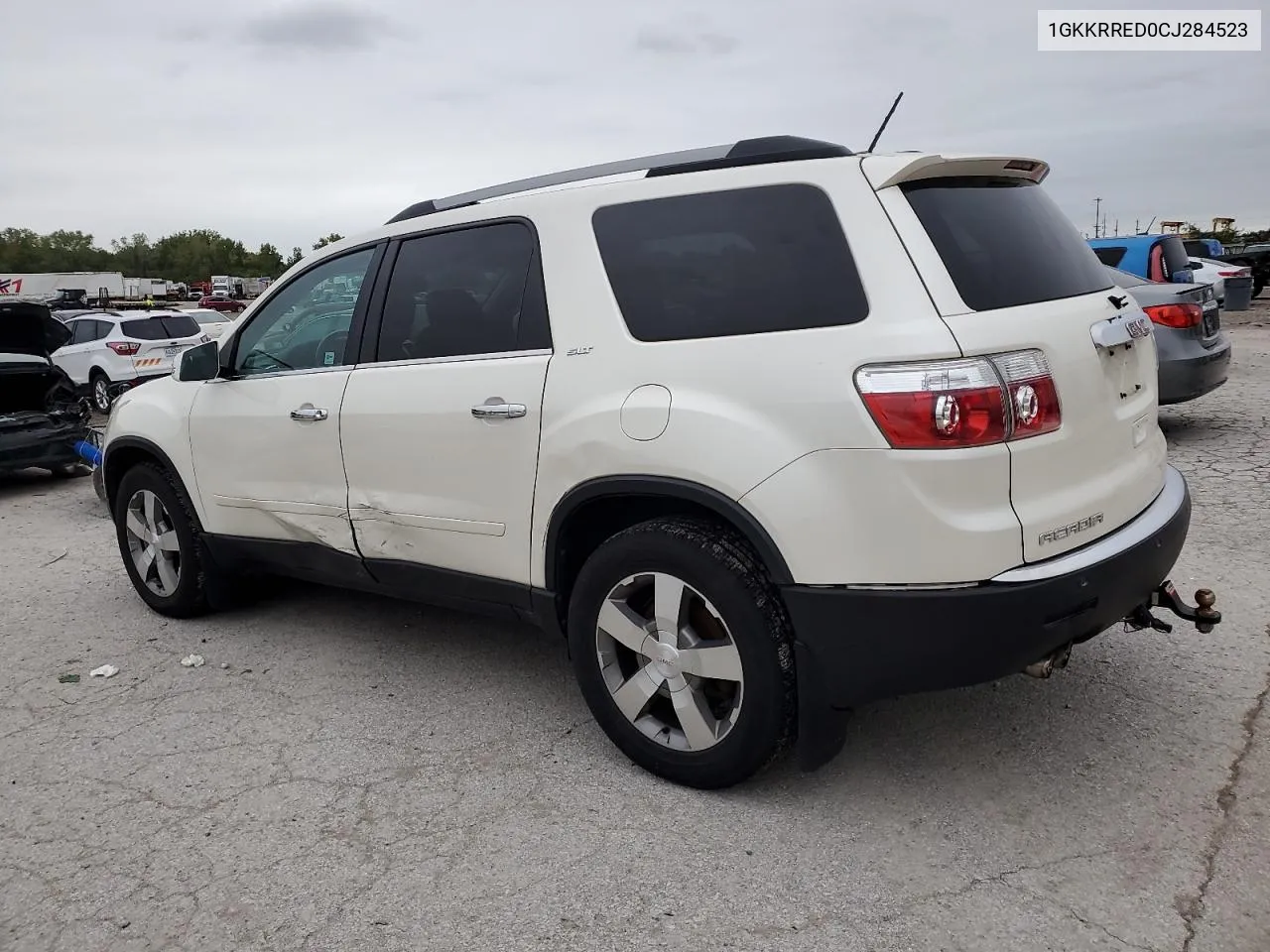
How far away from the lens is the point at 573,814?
304 cm

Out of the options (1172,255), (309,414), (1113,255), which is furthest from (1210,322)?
(309,414)

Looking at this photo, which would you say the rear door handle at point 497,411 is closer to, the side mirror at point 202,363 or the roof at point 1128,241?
the side mirror at point 202,363

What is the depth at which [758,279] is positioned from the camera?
114 inches

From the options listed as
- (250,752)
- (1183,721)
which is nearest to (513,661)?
(250,752)

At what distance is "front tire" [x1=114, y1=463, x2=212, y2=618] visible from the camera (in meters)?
4.84

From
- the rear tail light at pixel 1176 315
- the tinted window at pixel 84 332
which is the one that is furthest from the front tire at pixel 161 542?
the tinted window at pixel 84 332

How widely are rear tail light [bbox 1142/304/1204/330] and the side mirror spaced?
257 inches

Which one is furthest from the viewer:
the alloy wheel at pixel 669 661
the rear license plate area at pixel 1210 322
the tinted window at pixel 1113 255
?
the tinted window at pixel 1113 255

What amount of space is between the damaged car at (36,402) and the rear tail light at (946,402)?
28.1 ft

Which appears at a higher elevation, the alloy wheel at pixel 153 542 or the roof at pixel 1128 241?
the roof at pixel 1128 241

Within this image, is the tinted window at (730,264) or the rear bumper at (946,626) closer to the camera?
the rear bumper at (946,626)

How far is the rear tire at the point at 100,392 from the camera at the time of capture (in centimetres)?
1623

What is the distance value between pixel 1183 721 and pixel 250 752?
3.24 metres

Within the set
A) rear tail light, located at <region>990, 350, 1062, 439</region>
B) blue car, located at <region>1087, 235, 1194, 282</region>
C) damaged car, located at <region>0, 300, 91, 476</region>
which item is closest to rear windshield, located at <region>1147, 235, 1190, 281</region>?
blue car, located at <region>1087, 235, 1194, 282</region>
